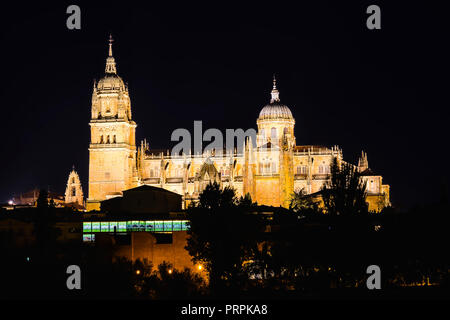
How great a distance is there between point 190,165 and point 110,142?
1081 centimetres

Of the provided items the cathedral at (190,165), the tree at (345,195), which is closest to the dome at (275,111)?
the cathedral at (190,165)

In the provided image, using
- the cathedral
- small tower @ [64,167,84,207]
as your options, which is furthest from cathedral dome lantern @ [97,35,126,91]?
small tower @ [64,167,84,207]

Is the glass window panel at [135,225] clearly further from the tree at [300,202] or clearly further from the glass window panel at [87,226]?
the tree at [300,202]

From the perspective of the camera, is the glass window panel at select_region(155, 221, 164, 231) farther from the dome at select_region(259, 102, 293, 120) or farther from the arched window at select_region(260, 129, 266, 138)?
the dome at select_region(259, 102, 293, 120)

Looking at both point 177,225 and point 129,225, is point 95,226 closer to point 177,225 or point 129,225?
point 129,225

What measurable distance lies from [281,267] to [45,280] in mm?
17424

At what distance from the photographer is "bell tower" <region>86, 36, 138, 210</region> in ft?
411

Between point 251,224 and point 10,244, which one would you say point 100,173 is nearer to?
point 10,244

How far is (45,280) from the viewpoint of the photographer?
75.4m

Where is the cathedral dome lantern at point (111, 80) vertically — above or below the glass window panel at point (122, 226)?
above

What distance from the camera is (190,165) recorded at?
13050cm

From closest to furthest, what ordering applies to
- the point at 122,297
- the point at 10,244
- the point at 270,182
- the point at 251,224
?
the point at 122,297 < the point at 251,224 < the point at 10,244 < the point at 270,182

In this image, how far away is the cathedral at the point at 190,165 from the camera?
12131 centimetres
